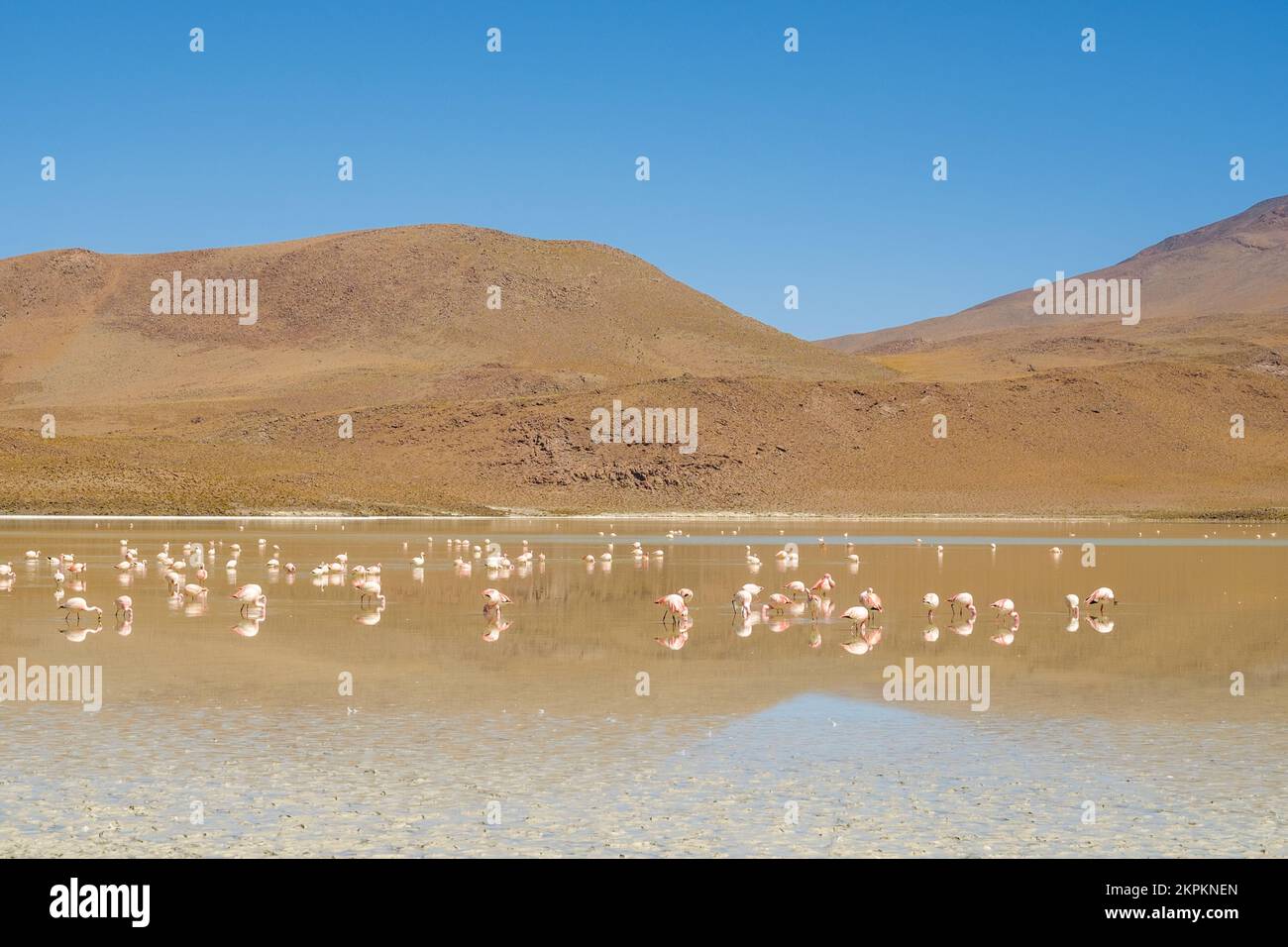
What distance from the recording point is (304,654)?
1750cm

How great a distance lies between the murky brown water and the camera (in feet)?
28.2

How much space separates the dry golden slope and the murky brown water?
53.3 m

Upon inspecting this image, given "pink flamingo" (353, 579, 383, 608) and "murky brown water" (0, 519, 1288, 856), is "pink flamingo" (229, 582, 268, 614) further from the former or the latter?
"pink flamingo" (353, 579, 383, 608)

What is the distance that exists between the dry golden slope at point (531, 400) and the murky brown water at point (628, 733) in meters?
53.3

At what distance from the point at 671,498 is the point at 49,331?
301 ft

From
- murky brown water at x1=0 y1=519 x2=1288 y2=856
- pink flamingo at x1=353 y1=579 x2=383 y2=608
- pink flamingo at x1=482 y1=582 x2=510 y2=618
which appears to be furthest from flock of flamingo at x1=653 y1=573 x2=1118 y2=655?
pink flamingo at x1=353 y1=579 x2=383 y2=608

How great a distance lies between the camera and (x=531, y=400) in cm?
10281

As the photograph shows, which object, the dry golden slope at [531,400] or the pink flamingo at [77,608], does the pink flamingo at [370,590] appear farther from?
the dry golden slope at [531,400]

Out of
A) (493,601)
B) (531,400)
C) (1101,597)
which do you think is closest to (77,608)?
(493,601)

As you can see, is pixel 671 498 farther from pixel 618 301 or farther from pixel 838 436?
pixel 618 301

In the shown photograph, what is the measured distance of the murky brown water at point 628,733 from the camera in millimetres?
8602

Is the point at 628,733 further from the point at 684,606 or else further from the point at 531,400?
→ the point at 531,400

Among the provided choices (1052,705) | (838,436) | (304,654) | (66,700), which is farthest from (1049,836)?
(838,436)

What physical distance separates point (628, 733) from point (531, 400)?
91.4 meters
